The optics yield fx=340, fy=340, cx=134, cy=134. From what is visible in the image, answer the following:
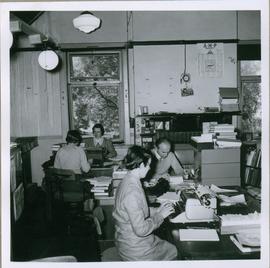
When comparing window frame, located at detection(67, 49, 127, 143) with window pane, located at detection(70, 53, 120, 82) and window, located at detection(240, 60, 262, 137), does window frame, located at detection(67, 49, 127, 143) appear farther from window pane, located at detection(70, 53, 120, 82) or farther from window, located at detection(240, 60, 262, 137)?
window, located at detection(240, 60, 262, 137)

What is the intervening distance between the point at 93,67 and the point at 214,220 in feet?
14.7

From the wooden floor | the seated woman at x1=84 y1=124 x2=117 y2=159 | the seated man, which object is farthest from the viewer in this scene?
the seated woman at x1=84 y1=124 x2=117 y2=159

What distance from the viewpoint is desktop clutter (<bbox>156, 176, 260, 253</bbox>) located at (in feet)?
6.78

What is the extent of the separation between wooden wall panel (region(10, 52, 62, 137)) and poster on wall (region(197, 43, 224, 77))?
2.60m

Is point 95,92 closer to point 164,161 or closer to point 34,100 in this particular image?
point 34,100

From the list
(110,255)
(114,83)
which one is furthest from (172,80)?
(110,255)

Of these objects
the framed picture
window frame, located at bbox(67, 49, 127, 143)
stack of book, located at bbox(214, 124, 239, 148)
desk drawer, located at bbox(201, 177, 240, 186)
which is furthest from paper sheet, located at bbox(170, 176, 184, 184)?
window frame, located at bbox(67, 49, 127, 143)

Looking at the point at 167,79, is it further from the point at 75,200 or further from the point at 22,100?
the point at 75,200

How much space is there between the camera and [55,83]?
6188mm

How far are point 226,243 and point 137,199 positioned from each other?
2.00 feet

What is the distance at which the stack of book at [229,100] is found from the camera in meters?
5.82

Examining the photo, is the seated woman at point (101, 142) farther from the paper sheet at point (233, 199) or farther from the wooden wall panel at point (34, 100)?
the paper sheet at point (233, 199)

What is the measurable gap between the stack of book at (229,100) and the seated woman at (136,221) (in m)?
3.79

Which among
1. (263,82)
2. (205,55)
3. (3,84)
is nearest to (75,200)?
(3,84)
